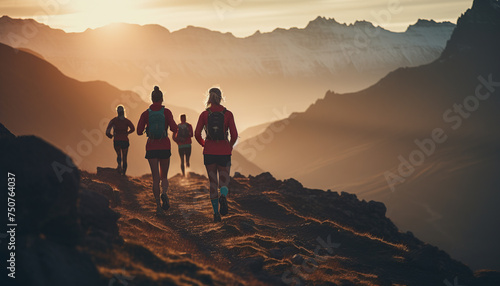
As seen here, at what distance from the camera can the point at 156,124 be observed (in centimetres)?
1494

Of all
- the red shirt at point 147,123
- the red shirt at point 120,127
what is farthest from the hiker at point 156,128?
the red shirt at point 120,127

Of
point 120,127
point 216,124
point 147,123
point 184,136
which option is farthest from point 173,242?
point 184,136

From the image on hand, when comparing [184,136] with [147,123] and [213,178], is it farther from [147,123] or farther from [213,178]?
[213,178]

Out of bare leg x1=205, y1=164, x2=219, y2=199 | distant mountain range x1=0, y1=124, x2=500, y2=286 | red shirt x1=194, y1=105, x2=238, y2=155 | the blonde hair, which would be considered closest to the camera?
distant mountain range x1=0, y1=124, x2=500, y2=286

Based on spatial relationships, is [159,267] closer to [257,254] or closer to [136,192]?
[257,254]

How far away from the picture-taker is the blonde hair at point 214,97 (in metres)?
13.7

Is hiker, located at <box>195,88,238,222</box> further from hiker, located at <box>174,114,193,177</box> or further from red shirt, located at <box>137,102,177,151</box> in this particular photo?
hiker, located at <box>174,114,193,177</box>

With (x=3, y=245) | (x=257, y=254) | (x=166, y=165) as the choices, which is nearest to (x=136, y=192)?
(x=166, y=165)

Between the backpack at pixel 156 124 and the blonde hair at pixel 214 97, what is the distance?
1.91m

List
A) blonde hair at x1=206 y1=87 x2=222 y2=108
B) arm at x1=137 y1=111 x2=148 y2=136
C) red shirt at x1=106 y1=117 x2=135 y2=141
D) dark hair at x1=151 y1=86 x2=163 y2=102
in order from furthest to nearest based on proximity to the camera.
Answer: red shirt at x1=106 y1=117 x2=135 y2=141
arm at x1=137 y1=111 x2=148 y2=136
dark hair at x1=151 y1=86 x2=163 y2=102
blonde hair at x1=206 y1=87 x2=222 y2=108

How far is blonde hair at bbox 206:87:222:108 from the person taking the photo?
44.9ft

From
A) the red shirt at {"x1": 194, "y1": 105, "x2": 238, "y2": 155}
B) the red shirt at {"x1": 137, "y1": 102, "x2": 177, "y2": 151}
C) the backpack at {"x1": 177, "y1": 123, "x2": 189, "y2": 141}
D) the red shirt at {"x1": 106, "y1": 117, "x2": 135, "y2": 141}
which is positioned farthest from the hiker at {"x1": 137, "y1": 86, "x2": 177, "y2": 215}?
the backpack at {"x1": 177, "y1": 123, "x2": 189, "y2": 141}

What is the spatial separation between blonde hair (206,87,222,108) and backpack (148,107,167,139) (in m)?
1.91

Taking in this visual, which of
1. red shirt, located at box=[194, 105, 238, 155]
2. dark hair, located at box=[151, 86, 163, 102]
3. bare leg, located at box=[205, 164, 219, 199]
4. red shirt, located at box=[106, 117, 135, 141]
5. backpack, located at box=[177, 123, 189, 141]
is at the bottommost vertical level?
bare leg, located at box=[205, 164, 219, 199]
